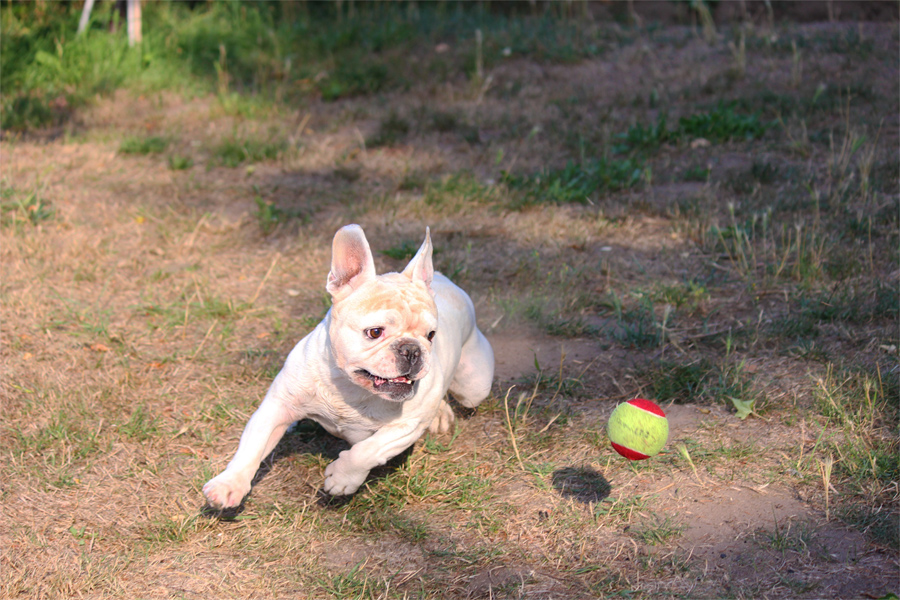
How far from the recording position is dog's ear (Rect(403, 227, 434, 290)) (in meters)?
3.18

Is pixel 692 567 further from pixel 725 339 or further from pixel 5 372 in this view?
pixel 5 372

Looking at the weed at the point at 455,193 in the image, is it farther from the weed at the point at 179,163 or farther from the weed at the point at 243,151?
the weed at the point at 179,163

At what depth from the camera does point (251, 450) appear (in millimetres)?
3078

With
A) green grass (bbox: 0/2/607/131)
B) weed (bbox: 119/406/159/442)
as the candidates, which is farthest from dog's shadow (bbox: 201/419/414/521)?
green grass (bbox: 0/2/607/131)

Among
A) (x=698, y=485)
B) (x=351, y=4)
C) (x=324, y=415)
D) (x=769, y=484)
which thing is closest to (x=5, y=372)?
(x=324, y=415)

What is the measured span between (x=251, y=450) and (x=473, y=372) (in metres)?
1.11

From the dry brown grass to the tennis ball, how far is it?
309mm

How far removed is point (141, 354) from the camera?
4383mm

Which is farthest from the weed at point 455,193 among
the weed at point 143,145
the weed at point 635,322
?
the weed at point 143,145

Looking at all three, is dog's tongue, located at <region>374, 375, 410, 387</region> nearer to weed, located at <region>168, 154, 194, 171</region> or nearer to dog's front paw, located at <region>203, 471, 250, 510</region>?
dog's front paw, located at <region>203, 471, 250, 510</region>

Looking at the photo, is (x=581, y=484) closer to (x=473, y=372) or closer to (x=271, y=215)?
(x=473, y=372)

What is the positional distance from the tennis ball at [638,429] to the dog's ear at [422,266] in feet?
2.99

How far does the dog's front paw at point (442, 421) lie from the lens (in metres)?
3.78

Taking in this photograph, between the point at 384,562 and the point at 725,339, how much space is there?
240 centimetres
